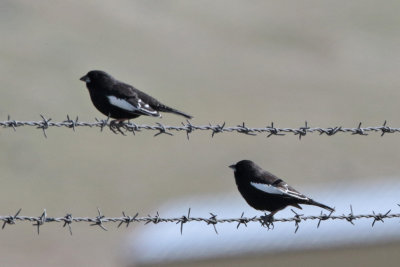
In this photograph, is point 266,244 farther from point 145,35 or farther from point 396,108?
point 145,35

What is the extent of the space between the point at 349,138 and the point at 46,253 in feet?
58.9

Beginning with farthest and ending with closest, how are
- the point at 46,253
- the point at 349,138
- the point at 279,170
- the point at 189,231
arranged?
the point at 349,138, the point at 279,170, the point at 46,253, the point at 189,231

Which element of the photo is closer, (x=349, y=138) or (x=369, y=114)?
(x=349, y=138)

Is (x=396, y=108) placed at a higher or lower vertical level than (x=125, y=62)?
lower

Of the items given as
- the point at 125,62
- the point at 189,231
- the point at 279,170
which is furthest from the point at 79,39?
the point at 189,231

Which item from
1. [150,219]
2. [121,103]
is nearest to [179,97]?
[121,103]

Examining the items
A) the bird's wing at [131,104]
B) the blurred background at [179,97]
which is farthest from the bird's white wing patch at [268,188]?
the blurred background at [179,97]

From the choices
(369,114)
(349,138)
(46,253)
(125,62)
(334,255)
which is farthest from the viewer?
(125,62)

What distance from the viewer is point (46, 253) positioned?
30.7 m

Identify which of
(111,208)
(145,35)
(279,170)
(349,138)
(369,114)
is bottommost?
(111,208)

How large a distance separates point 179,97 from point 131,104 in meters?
39.8

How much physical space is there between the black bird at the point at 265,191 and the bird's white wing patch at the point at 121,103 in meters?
1.24

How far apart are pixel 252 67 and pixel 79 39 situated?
878 cm

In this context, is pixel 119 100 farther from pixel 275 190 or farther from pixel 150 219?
pixel 150 219
